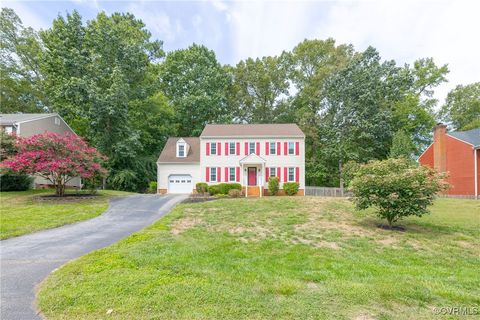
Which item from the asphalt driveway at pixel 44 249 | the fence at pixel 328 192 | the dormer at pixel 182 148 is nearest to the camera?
the asphalt driveway at pixel 44 249

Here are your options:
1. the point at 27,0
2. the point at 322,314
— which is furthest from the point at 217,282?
the point at 27,0

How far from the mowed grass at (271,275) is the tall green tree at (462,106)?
3210cm

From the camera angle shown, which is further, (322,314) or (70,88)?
(70,88)

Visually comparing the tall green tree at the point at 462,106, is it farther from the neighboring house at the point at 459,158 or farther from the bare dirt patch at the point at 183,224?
the bare dirt patch at the point at 183,224

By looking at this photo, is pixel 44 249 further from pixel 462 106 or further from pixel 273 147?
pixel 462 106

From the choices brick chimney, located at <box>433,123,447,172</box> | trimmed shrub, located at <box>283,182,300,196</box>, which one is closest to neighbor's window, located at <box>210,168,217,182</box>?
trimmed shrub, located at <box>283,182,300,196</box>

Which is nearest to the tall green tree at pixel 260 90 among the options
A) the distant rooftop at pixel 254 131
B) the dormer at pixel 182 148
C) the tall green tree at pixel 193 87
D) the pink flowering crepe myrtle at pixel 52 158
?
the tall green tree at pixel 193 87

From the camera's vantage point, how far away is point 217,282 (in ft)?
13.5

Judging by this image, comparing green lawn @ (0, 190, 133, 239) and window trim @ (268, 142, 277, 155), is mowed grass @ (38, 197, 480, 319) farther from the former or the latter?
window trim @ (268, 142, 277, 155)

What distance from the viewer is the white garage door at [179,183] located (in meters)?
22.8

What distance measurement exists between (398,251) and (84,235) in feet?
30.9

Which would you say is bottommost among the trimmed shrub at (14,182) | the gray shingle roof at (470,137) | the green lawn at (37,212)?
the green lawn at (37,212)

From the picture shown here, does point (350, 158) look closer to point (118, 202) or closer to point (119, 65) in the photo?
point (118, 202)

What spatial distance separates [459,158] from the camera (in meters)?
21.0
